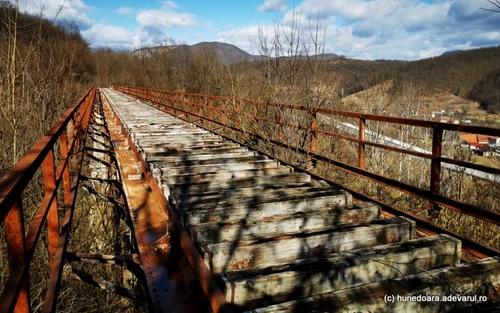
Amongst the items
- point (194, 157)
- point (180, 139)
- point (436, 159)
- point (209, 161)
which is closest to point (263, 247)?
point (436, 159)

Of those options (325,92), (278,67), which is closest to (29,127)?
(278,67)

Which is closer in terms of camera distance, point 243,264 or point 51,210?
point 243,264

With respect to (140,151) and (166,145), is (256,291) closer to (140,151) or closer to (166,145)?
(140,151)

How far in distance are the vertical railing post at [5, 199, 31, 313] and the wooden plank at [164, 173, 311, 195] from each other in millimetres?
2556

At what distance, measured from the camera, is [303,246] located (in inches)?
126

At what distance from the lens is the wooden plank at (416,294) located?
2369 mm

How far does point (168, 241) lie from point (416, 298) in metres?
2.13

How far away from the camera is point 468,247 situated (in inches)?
131

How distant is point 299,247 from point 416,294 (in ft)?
3.20

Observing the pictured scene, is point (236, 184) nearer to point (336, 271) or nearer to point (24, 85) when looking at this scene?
point (336, 271)

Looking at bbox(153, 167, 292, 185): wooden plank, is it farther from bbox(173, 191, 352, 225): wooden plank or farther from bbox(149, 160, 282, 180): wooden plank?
bbox(173, 191, 352, 225): wooden plank

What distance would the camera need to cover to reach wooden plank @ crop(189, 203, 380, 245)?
3.35m

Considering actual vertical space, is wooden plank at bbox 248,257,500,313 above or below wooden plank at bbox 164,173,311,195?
below

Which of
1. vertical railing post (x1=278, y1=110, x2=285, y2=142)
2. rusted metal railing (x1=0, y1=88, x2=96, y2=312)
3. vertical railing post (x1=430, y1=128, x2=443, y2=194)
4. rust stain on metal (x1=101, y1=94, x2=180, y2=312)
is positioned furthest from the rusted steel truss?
vertical railing post (x1=278, y1=110, x2=285, y2=142)
